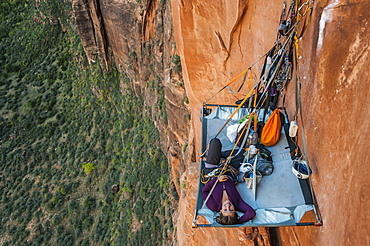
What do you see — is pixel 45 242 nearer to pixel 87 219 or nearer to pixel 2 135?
pixel 87 219

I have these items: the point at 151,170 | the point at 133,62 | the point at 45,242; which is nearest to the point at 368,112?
the point at 151,170

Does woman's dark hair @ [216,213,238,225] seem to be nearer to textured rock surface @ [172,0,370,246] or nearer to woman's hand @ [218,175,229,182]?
woman's hand @ [218,175,229,182]

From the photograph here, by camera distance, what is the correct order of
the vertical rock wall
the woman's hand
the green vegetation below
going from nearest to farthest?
1. the woman's hand
2. the vertical rock wall
3. the green vegetation below

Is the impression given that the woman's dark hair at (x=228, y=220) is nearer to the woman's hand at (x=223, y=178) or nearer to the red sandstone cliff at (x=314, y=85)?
the woman's hand at (x=223, y=178)

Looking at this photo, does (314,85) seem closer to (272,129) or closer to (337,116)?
(337,116)

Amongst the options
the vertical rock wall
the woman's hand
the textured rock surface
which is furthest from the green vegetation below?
the textured rock surface

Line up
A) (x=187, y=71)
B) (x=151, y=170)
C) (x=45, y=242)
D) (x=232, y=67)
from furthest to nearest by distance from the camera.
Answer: (x=45, y=242), (x=151, y=170), (x=187, y=71), (x=232, y=67)
